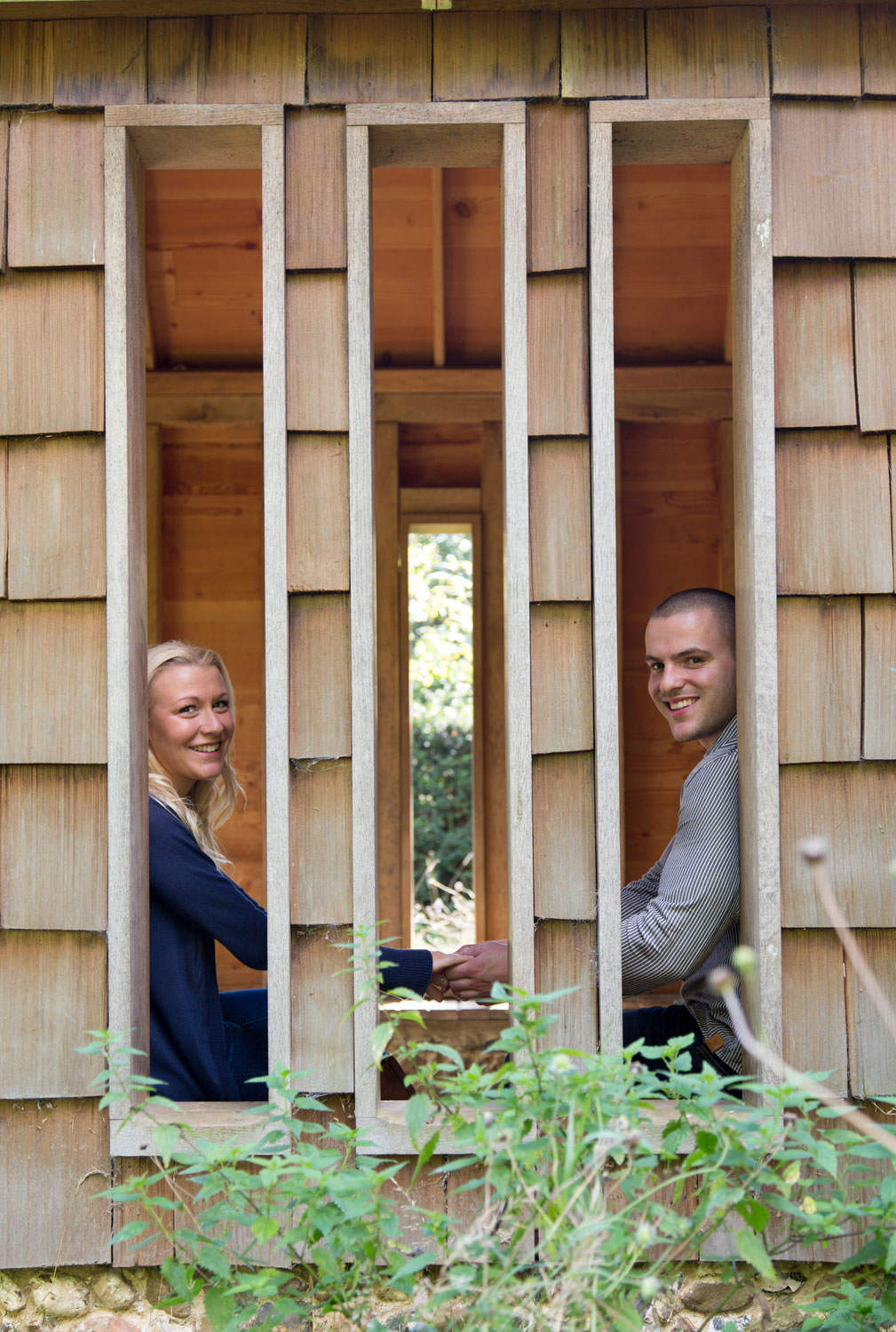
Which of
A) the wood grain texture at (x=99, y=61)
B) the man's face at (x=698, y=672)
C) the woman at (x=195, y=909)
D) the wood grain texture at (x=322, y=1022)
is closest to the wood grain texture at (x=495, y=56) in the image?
the wood grain texture at (x=99, y=61)

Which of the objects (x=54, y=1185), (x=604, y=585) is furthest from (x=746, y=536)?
(x=54, y=1185)

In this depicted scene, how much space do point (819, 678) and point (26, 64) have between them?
165 centimetres

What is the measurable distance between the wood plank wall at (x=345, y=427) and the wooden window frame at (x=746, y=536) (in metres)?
0.03

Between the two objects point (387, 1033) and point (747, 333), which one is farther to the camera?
point (747, 333)

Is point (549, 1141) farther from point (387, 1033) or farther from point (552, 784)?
point (552, 784)

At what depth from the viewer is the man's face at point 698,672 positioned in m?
2.64

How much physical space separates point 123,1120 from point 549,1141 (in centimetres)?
81

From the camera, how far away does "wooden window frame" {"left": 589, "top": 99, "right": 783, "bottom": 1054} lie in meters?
2.03

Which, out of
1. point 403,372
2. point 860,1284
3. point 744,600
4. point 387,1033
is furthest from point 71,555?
point 403,372

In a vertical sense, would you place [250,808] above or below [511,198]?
below

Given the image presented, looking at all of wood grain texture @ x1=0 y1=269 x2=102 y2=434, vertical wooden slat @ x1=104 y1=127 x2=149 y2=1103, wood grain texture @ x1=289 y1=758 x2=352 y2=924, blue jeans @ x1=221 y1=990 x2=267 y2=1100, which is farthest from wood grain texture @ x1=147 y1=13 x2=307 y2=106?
blue jeans @ x1=221 y1=990 x2=267 y2=1100

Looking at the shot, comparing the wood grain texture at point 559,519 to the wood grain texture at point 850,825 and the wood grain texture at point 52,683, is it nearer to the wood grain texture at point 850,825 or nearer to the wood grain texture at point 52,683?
the wood grain texture at point 850,825

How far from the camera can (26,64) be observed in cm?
213

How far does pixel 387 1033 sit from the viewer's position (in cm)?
168
